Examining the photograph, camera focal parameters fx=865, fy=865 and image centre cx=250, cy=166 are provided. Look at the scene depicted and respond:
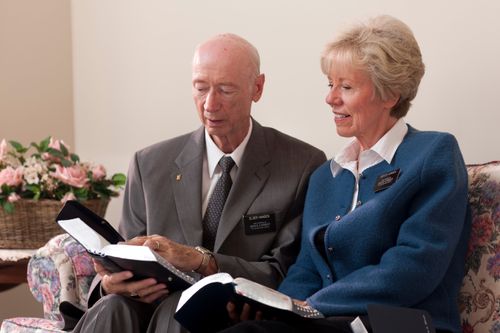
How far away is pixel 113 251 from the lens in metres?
2.40

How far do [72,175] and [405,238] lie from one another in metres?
1.79

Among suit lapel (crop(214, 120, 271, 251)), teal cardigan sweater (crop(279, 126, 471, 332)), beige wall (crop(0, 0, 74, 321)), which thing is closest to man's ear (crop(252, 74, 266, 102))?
suit lapel (crop(214, 120, 271, 251))

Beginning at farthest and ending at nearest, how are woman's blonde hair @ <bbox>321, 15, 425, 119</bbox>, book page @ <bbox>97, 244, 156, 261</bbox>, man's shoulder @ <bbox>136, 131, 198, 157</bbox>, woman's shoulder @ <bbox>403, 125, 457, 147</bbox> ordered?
man's shoulder @ <bbox>136, 131, 198, 157</bbox> → woman's blonde hair @ <bbox>321, 15, 425, 119</bbox> → woman's shoulder @ <bbox>403, 125, 457, 147</bbox> → book page @ <bbox>97, 244, 156, 261</bbox>

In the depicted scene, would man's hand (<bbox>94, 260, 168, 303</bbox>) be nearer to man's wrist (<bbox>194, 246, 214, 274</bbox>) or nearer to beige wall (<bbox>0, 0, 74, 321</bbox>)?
man's wrist (<bbox>194, 246, 214, 274</bbox>)

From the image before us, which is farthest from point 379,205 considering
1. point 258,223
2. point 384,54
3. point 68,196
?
point 68,196

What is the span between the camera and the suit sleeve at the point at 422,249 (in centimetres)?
234

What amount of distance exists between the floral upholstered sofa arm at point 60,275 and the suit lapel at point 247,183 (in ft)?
1.56

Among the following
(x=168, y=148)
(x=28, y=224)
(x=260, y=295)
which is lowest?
(x=28, y=224)

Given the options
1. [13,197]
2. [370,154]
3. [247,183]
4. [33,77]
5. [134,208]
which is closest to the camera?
[370,154]

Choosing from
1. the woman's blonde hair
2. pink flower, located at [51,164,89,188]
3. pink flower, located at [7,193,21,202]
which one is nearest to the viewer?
the woman's blonde hair

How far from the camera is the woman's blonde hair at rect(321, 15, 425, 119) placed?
2588mm

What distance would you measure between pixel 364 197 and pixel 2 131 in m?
2.48

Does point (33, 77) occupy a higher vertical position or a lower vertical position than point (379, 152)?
lower

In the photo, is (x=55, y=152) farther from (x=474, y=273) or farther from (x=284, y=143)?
(x=474, y=273)
